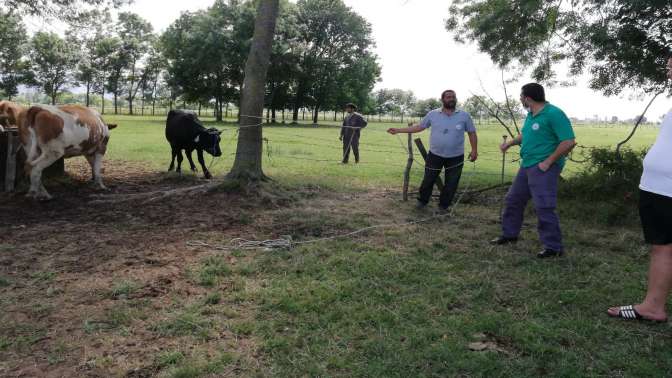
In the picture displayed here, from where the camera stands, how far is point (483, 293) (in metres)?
4.04

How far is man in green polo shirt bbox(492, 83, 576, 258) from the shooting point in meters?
4.73

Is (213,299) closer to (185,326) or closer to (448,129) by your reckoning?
(185,326)

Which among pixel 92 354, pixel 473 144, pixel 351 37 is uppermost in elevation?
pixel 351 37

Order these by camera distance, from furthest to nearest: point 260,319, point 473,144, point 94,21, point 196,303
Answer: point 94,21 → point 473,144 → point 196,303 → point 260,319

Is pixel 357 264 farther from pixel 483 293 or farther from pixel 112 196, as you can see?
pixel 112 196

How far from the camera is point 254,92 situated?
7746 millimetres

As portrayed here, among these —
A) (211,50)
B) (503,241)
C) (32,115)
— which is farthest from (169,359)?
(211,50)

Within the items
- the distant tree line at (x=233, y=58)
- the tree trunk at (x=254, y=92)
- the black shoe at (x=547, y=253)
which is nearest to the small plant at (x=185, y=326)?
the black shoe at (x=547, y=253)

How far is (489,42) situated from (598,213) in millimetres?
4073

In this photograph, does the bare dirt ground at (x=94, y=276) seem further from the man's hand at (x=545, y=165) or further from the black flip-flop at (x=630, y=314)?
the man's hand at (x=545, y=165)

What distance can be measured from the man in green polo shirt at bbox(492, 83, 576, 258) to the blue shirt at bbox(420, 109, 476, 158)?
5.38 feet

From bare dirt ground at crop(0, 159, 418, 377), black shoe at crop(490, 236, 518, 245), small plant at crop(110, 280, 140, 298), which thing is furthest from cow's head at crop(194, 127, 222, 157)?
black shoe at crop(490, 236, 518, 245)

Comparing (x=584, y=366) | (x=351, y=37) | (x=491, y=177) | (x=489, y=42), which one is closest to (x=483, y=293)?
(x=584, y=366)

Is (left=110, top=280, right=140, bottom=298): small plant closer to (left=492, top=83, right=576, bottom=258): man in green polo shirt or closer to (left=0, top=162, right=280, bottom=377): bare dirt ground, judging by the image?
(left=0, top=162, right=280, bottom=377): bare dirt ground
